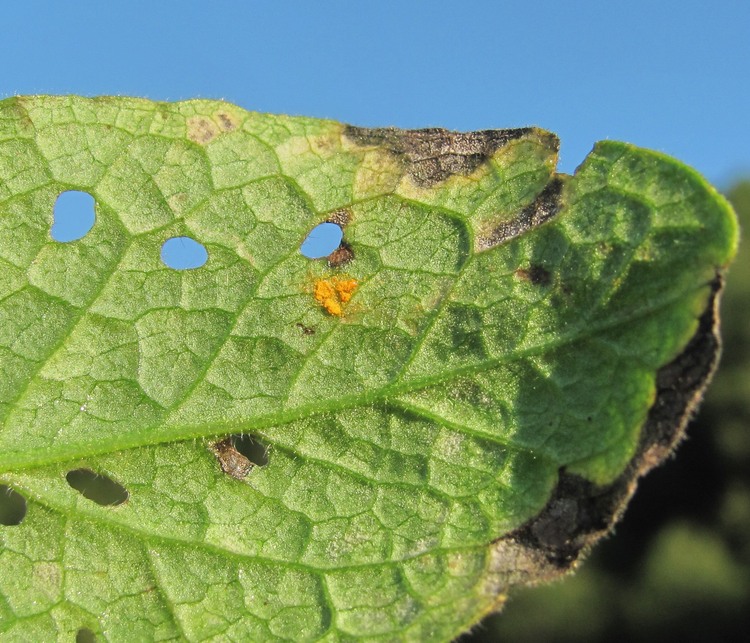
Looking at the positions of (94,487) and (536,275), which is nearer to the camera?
(536,275)

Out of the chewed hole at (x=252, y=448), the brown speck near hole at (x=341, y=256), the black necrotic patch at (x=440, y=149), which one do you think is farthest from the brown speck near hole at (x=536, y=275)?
the chewed hole at (x=252, y=448)

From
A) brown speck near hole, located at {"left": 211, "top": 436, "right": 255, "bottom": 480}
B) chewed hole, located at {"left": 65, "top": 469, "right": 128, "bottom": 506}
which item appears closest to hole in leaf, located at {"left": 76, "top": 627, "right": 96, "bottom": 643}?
chewed hole, located at {"left": 65, "top": 469, "right": 128, "bottom": 506}

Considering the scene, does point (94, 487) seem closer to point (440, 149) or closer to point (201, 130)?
point (201, 130)

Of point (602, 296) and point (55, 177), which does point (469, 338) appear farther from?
point (55, 177)

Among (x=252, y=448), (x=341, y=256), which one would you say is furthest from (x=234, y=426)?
(x=341, y=256)

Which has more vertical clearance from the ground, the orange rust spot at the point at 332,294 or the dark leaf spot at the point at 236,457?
the orange rust spot at the point at 332,294

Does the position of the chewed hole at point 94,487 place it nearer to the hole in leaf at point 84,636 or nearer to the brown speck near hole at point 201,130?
the hole in leaf at point 84,636

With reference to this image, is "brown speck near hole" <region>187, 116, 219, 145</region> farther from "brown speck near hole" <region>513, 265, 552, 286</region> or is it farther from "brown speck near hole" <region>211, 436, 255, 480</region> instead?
"brown speck near hole" <region>513, 265, 552, 286</region>

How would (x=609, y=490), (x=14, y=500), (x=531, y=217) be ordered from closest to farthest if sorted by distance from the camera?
(x=609, y=490), (x=531, y=217), (x=14, y=500)
